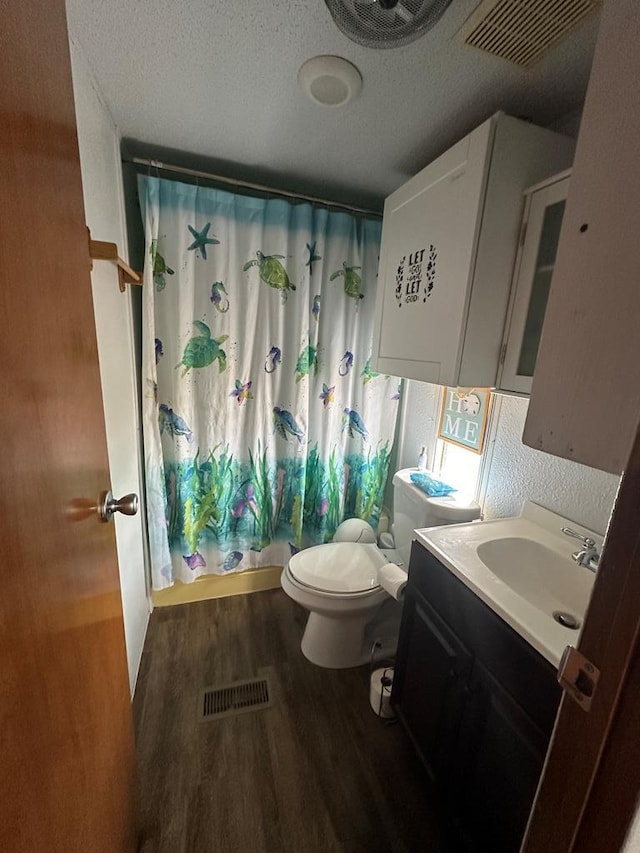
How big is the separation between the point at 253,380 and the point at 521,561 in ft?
4.57

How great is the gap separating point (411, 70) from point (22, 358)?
1266 mm

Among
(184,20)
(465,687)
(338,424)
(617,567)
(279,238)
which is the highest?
(184,20)

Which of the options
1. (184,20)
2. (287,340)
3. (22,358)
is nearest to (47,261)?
(22,358)

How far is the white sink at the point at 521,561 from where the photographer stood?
0.91m

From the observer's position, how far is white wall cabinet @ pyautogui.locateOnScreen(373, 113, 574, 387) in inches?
40.6

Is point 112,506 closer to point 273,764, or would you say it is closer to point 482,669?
point 482,669

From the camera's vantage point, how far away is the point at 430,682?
1073 mm

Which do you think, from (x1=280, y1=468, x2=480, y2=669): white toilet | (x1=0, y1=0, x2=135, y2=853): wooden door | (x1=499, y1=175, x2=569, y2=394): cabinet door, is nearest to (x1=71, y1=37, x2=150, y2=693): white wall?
(x1=0, y1=0, x2=135, y2=853): wooden door

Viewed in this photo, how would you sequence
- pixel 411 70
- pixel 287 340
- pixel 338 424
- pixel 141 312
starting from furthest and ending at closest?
pixel 338 424
pixel 287 340
pixel 141 312
pixel 411 70

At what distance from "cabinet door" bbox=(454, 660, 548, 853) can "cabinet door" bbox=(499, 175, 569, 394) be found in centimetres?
84

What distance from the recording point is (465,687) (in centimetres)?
92

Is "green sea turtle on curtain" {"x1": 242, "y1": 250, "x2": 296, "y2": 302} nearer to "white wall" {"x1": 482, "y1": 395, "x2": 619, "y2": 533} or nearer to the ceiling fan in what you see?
the ceiling fan

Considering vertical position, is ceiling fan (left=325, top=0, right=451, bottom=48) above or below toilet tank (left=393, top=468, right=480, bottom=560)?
above

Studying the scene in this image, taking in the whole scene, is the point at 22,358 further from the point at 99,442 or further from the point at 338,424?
the point at 338,424
